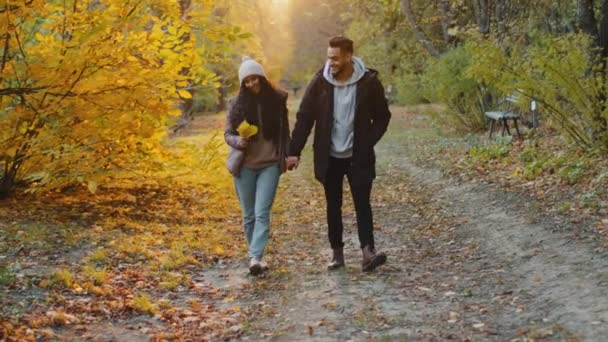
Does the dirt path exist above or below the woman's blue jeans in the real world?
below

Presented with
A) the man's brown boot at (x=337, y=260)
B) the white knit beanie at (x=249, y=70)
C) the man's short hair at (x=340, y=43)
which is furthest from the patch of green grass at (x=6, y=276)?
the man's short hair at (x=340, y=43)

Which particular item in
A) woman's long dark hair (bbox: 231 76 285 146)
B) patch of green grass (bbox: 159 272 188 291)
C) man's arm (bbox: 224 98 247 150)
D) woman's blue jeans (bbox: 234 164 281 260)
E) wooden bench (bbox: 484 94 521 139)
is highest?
woman's long dark hair (bbox: 231 76 285 146)

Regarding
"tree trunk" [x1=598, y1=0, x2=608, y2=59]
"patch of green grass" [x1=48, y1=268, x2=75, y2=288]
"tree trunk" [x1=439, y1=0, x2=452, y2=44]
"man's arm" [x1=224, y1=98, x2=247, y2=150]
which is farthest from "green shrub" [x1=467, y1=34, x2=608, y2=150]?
"tree trunk" [x1=439, y1=0, x2=452, y2=44]

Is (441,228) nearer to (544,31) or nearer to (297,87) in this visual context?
(544,31)

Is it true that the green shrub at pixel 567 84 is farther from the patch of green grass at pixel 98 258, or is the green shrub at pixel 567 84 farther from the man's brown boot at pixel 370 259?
the patch of green grass at pixel 98 258

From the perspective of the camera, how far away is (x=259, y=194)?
699 cm

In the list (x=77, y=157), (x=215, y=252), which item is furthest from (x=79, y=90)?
(x=215, y=252)

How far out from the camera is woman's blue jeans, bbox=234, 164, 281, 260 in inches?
275

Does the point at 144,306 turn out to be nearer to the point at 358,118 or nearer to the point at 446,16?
the point at 358,118

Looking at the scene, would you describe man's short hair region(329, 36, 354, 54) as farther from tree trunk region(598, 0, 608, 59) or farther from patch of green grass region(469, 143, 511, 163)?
patch of green grass region(469, 143, 511, 163)

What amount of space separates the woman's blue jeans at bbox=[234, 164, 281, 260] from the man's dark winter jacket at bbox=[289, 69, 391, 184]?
0.49 m

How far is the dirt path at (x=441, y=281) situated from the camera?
5152mm

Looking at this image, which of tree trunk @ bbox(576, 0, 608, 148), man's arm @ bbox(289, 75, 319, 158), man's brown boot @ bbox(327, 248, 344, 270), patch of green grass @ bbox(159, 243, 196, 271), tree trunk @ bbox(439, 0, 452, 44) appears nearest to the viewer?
man's arm @ bbox(289, 75, 319, 158)

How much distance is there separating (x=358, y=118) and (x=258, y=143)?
94 centimetres
